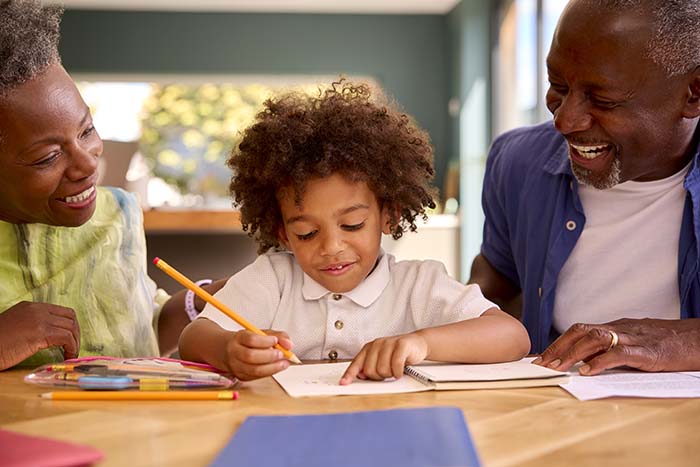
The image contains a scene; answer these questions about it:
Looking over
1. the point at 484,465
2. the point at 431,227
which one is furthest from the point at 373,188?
the point at 431,227

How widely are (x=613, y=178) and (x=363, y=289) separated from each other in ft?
1.84

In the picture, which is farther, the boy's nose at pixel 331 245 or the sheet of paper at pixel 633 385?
the boy's nose at pixel 331 245

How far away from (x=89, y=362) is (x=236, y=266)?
3.03 m

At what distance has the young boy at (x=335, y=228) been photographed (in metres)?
1.56

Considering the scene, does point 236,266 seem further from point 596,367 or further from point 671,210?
point 596,367

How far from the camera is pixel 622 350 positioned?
1.32 m

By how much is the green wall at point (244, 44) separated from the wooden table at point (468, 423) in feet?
27.5

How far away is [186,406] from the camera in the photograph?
1083 millimetres

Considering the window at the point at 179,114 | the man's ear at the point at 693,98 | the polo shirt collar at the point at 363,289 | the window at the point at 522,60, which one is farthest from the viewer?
the window at the point at 179,114

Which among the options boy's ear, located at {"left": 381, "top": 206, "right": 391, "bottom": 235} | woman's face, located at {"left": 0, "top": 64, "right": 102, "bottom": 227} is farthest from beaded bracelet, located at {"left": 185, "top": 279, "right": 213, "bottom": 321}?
boy's ear, located at {"left": 381, "top": 206, "right": 391, "bottom": 235}

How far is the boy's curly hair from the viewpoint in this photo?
1604 mm

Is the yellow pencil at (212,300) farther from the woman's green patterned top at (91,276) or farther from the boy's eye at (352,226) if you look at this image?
the woman's green patterned top at (91,276)

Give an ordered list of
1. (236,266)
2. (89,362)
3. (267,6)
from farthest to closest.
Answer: (267,6) → (236,266) → (89,362)

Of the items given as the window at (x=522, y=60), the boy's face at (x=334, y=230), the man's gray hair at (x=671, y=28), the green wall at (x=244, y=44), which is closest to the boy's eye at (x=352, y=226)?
the boy's face at (x=334, y=230)
